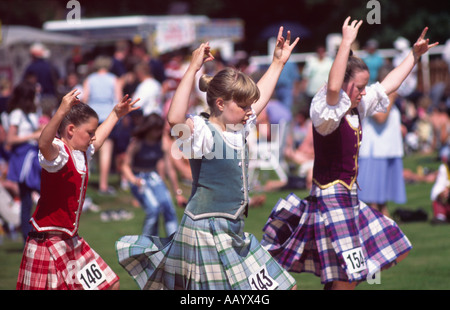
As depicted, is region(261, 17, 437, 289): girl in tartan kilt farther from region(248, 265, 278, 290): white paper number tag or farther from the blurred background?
the blurred background

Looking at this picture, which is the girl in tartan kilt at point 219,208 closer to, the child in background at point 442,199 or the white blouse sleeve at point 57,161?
the white blouse sleeve at point 57,161

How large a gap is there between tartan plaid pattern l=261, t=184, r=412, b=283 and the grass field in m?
1.13

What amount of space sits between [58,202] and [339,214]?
1.76 meters

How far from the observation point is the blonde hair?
4.23 meters

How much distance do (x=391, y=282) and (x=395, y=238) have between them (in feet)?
4.38

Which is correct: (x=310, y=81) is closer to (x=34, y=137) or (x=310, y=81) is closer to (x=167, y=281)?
(x=34, y=137)

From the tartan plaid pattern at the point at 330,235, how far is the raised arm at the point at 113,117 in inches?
47.9

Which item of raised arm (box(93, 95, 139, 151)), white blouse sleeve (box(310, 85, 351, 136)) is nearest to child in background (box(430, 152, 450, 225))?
white blouse sleeve (box(310, 85, 351, 136))

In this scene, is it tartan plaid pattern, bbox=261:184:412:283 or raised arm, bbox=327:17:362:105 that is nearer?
raised arm, bbox=327:17:362:105

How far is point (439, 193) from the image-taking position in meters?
9.24

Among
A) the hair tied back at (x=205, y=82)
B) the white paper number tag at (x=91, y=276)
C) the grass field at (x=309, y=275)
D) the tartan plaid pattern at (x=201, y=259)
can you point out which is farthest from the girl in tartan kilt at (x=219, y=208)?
the grass field at (x=309, y=275)

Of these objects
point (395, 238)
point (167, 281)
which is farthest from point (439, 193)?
point (167, 281)

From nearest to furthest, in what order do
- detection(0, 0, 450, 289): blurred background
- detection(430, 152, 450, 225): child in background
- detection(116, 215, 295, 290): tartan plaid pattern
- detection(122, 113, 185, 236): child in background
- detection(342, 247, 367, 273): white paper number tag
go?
detection(116, 215, 295, 290): tartan plaid pattern, detection(342, 247, 367, 273): white paper number tag, detection(122, 113, 185, 236): child in background, detection(0, 0, 450, 289): blurred background, detection(430, 152, 450, 225): child in background

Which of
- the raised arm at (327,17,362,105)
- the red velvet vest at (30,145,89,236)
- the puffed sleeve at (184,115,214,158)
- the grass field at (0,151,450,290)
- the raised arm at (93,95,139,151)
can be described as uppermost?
the raised arm at (327,17,362,105)
